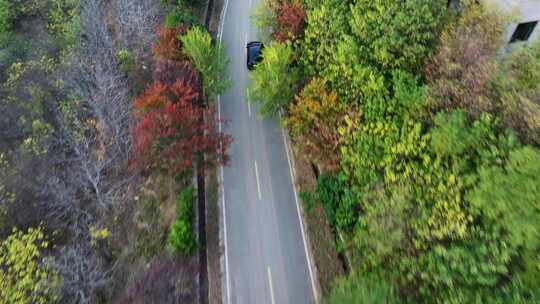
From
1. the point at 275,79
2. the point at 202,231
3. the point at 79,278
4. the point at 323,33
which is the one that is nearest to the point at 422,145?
the point at 275,79

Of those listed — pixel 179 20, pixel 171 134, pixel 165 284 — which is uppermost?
pixel 179 20

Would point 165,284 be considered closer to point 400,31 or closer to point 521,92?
point 400,31

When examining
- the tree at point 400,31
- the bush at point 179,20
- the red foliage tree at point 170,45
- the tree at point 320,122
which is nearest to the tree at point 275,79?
the tree at point 320,122

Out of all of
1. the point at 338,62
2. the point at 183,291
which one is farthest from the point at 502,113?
the point at 183,291

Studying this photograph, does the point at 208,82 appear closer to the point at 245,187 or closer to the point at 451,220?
the point at 245,187

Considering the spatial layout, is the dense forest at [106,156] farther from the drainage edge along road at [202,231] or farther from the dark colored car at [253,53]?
the dark colored car at [253,53]

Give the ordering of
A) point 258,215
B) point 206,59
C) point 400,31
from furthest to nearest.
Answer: point 206,59 → point 258,215 → point 400,31

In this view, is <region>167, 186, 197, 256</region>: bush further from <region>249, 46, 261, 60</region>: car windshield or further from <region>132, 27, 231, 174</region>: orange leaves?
<region>249, 46, 261, 60</region>: car windshield
